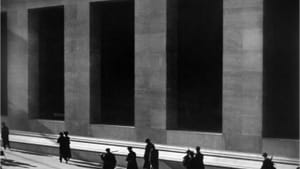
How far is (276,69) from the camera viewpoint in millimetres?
19766

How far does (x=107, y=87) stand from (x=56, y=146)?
16.7 ft

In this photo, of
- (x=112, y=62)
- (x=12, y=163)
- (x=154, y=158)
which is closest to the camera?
(x=154, y=158)

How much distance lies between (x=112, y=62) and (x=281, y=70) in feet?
31.3

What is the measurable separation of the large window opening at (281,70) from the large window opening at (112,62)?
7.87m

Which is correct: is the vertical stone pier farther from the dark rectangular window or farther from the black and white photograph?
the dark rectangular window

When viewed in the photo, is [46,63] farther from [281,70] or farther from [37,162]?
[281,70]

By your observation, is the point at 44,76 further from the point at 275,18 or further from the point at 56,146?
the point at 275,18

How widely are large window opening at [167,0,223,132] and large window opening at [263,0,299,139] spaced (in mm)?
2758

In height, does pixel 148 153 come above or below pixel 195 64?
below

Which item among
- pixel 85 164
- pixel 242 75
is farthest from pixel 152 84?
pixel 85 164

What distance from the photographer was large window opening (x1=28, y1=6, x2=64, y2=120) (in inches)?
1098

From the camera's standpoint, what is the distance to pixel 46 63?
94.0ft

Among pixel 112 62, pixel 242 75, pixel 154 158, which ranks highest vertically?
pixel 112 62

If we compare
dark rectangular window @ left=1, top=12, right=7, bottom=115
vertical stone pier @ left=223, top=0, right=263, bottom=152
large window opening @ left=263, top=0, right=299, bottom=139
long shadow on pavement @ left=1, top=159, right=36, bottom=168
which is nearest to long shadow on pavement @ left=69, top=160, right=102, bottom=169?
long shadow on pavement @ left=1, top=159, right=36, bottom=168
